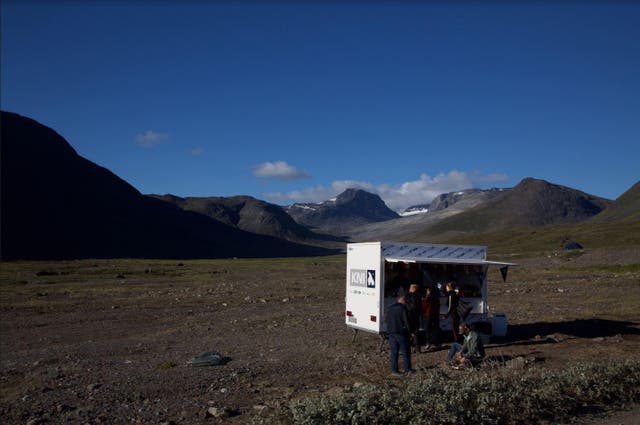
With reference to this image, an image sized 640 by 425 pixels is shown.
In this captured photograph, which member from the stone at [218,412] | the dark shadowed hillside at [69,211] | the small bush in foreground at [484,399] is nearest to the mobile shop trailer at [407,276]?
the small bush in foreground at [484,399]

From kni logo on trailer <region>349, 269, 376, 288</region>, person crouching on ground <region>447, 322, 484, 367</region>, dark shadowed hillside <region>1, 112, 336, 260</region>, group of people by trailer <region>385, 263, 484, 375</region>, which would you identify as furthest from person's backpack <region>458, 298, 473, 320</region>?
dark shadowed hillside <region>1, 112, 336, 260</region>

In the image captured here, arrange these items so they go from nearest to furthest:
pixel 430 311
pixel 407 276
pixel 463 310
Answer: pixel 463 310
pixel 430 311
pixel 407 276

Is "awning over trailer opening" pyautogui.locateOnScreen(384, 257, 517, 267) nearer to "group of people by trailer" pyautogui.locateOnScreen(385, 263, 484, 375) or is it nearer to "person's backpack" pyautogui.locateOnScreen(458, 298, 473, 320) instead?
"group of people by trailer" pyautogui.locateOnScreen(385, 263, 484, 375)

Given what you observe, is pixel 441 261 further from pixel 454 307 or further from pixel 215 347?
pixel 215 347

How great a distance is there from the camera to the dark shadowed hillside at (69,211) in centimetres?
12419

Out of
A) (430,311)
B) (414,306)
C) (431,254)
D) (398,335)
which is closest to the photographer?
(398,335)

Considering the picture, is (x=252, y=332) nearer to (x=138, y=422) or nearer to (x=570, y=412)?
(x=138, y=422)

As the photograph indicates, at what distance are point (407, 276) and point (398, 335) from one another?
4979 millimetres

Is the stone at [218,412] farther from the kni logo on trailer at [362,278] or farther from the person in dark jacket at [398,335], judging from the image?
the kni logo on trailer at [362,278]

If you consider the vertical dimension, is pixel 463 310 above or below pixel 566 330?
above

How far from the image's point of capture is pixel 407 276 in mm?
16672

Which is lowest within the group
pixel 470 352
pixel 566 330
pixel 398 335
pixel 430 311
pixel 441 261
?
pixel 566 330

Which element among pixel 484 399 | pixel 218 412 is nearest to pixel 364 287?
pixel 218 412

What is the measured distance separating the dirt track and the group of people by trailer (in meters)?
0.66
